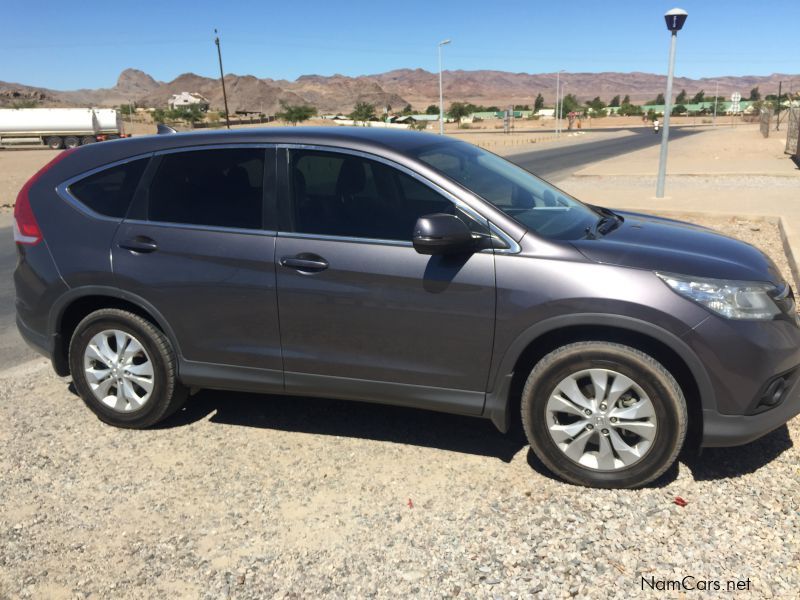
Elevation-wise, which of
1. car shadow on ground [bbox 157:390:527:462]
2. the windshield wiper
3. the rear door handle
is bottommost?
car shadow on ground [bbox 157:390:527:462]

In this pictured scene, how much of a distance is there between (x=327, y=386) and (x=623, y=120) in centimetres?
11665

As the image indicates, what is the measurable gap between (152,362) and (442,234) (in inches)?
78.8

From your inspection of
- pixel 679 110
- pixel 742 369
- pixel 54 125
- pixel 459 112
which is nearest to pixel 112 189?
pixel 742 369

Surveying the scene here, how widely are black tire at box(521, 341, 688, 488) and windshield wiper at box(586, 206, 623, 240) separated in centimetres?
67

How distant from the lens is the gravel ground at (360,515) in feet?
9.20

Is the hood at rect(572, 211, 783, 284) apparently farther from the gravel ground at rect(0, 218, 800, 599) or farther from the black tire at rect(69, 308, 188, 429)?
the black tire at rect(69, 308, 188, 429)

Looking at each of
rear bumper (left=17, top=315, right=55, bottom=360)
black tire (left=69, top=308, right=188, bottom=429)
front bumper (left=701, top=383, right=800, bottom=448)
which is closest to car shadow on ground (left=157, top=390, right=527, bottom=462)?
black tire (left=69, top=308, right=188, bottom=429)

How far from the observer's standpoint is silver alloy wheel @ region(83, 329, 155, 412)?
4.08 m

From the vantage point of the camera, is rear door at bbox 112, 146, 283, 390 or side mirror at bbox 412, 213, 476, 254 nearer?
side mirror at bbox 412, 213, 476, 254

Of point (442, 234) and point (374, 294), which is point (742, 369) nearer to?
point (442, 234)

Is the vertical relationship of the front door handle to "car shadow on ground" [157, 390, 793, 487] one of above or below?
above

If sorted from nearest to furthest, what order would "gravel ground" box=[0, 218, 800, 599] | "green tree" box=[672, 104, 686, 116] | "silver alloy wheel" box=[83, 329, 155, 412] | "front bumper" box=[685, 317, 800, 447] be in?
"gravel ground" box=[0, 218, 800, 599] → "front bumper" box=[685, 317, 800, 447] → "silver alloy wheel" box=[83, 329, 155, 412] → "green tree" box=[672, 104, 686, 116]

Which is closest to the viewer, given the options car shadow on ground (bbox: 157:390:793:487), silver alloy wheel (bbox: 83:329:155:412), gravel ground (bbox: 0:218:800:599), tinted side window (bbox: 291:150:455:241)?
gravel ground (bbox: 0:218:800:599)

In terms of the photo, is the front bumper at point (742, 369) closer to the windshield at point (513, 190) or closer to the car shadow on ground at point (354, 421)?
the windshield at point (513, 190)
